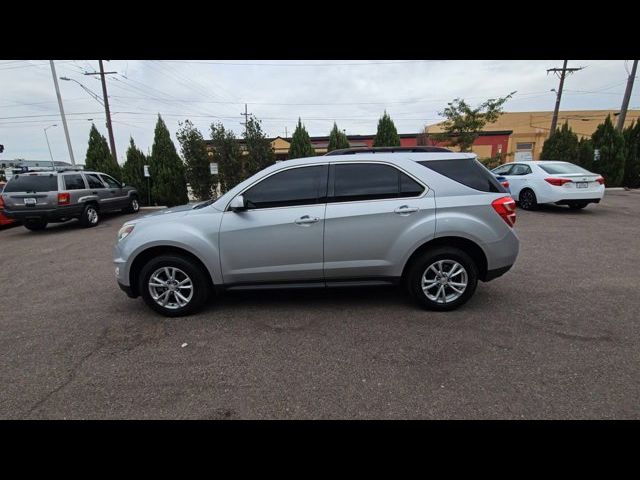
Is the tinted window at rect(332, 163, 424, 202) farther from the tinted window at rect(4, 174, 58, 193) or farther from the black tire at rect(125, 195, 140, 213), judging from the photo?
the black tire at rect(125, 195, 140, 213)

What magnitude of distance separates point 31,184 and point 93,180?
1.78m

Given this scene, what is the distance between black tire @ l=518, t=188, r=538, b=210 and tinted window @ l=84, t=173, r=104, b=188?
547 inches

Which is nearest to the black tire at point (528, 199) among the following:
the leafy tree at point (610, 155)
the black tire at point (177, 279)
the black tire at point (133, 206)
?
the black tire at point (177, 279)

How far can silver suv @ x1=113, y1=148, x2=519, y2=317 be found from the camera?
3.48 metres

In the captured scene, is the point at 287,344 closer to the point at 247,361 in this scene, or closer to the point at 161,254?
the point at 247,361

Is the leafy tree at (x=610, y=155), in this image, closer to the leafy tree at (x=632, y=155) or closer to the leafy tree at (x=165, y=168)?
the leafy tree at (x=632, y=155)

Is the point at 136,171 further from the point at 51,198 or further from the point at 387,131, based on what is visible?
the point at 387,131

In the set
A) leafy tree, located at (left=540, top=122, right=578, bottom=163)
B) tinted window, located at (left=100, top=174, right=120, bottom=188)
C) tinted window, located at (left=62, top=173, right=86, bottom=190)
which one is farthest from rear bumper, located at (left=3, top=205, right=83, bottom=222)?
leafy tree, located at (left=540, top=122, right=578, bottom=163)

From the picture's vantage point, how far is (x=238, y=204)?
346 centimetres

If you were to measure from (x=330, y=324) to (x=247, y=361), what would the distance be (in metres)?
0.97

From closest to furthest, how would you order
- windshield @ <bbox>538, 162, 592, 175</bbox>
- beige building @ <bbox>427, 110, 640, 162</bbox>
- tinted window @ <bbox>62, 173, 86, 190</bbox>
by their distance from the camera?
windshield @ <bbox>538, 162, 592, 175</bbox>
tinted window @ <bbox>62, 173, 86, 190</bbox>
beige building @ <bbox>427, 110, 640, 162</bbox>

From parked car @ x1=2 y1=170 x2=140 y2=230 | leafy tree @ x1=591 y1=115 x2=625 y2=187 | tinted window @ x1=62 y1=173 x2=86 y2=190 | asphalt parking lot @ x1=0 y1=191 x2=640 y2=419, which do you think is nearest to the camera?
asphalt parking lot @ x1=0 y1=191 x2=640 y2=419
